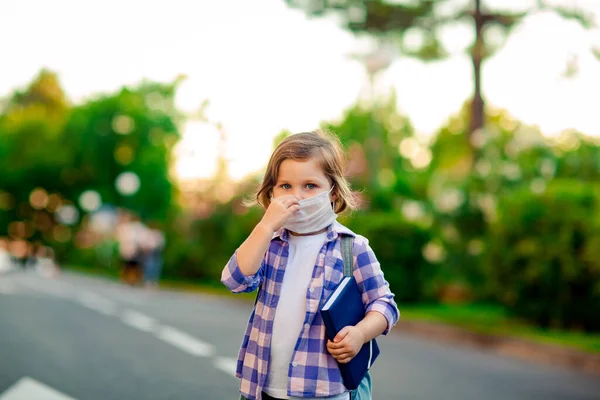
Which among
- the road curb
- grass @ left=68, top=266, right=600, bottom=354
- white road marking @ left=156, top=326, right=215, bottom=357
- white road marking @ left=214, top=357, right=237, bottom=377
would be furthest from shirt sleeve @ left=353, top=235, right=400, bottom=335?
grass @ left=68, top=266, right=600, bottom=354

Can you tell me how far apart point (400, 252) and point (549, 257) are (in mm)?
5201

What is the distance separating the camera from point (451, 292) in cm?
2120

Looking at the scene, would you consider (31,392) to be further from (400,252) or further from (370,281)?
(400,252)

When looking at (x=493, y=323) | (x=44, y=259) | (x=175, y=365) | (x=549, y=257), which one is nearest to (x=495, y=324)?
(x=493, y=323)

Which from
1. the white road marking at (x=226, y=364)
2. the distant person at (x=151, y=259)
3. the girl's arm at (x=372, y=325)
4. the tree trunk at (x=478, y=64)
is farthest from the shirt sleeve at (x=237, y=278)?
the distant person at (x=151, y=259)

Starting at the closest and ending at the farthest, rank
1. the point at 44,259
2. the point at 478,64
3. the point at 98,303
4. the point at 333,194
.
Result: the point at 333,194
the point at 98,303
the point at 478,64
the point at 44,259

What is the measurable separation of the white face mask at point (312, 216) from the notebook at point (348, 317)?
0.19m

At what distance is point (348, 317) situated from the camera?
2.76m

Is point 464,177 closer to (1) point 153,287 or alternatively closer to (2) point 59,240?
(1) point 153,287

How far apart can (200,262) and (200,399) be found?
2446cm

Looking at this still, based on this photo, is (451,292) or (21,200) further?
(21,200)

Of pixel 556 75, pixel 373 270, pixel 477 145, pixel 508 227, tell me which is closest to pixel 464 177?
pixel 477 145

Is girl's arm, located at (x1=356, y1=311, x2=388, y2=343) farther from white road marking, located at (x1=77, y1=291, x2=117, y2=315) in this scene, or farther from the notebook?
white road marking, located at (x1=77, y1=291, x2=117, y2=315)

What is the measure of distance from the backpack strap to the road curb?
24.7 ft
